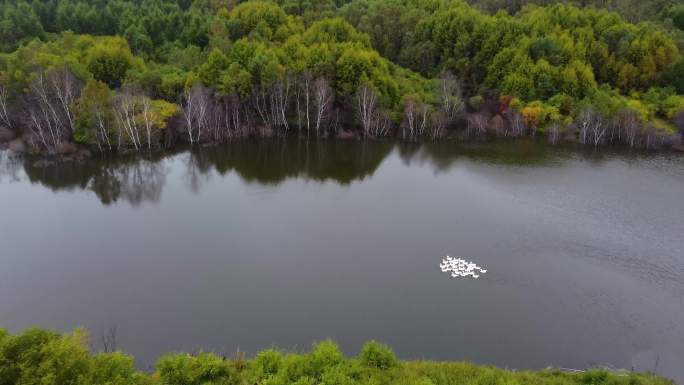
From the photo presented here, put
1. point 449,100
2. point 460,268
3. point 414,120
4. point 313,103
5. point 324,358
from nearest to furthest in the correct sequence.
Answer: point 324,358, point 460,268, point 313,103, point 414,120, point 449,100

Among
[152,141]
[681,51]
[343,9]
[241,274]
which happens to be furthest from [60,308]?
[681,51]

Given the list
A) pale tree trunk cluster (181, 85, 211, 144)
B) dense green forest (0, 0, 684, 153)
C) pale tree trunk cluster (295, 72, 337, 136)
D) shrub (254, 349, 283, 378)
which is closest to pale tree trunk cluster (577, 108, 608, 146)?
dense green forest (0, 0, 684, 153)

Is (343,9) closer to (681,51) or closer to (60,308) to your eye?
(681,51)

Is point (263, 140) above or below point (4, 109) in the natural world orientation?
below

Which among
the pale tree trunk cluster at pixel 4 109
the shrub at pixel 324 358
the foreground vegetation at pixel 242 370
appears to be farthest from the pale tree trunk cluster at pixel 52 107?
the shrub at pixel 324 358

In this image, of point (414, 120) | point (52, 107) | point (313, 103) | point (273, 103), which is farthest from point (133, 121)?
point (414, 120)

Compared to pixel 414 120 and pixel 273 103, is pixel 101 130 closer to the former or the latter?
pixel 273 103

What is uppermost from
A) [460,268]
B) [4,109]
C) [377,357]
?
[4,109]
